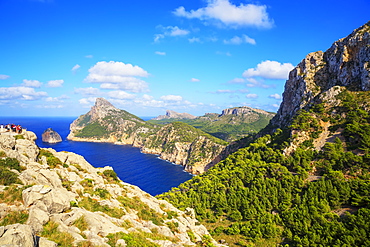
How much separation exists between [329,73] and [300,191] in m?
64.9

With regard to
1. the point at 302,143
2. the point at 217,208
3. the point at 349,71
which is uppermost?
the point at 349,71

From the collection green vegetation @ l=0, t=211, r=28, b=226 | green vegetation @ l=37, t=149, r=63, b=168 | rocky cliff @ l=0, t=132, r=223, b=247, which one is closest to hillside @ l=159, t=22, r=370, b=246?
rocky cliff @ l=0, t=132, r=223, b=247

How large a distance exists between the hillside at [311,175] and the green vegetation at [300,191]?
0.68 ft

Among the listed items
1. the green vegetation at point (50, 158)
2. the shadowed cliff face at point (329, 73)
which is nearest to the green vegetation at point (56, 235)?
the green vegetation at point (50, 158)

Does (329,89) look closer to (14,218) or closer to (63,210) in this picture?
(63,210)

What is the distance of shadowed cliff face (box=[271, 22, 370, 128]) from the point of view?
79.9 m

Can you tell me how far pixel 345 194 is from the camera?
51.4 metres

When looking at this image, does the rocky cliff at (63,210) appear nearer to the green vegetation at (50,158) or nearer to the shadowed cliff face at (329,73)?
the green vegetation at (50,158)

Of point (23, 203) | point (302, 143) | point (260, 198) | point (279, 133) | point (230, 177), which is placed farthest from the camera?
point (279, 133)

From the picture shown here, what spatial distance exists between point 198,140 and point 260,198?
131 metres

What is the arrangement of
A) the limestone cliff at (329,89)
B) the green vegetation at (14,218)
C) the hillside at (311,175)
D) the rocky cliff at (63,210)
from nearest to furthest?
the green vegetation at (14,218) < the rocky cliff at (63,210) < the hillside at (311,175) < the limestone cliff at (329,89)

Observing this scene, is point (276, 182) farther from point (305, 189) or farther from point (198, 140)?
point (198, 140)

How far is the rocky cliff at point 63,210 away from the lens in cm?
1792

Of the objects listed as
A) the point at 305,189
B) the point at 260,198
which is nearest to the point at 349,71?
the point at 305,189
